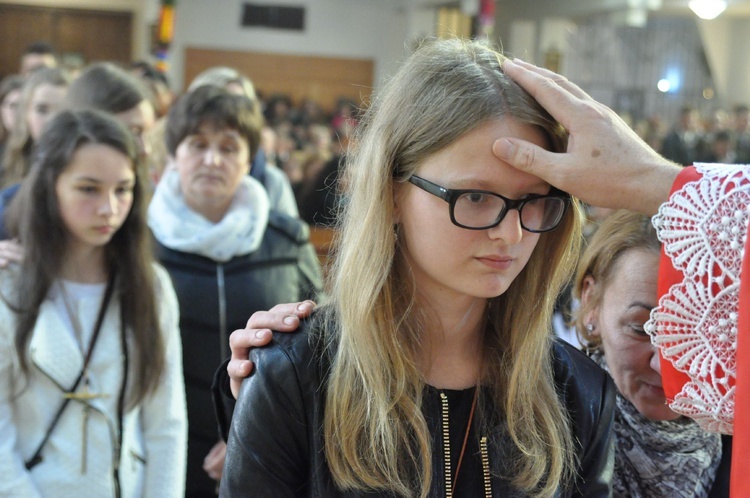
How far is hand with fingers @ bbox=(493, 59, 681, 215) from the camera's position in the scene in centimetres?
127

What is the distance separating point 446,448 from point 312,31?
50.8 feet

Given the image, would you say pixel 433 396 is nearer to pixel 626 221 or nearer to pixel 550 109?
pixel 550 109

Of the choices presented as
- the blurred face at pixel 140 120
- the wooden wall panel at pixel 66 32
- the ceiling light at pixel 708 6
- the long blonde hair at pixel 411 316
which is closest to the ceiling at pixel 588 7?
the ceiling light at pixel 708 6

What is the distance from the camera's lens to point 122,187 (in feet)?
8.29

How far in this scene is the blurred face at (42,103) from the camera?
12.6 feet

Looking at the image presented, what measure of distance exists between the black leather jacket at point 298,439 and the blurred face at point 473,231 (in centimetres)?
20

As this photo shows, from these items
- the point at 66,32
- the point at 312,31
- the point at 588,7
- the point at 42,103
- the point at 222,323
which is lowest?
the point at 222,323

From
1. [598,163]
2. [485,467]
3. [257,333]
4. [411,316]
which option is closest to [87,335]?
[257,333]

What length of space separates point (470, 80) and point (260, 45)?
50.0ft

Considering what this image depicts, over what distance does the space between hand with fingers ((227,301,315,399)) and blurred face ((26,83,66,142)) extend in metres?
2.71

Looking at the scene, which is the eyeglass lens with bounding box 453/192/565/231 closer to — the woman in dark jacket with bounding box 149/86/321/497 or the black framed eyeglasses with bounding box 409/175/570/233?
the black framed eyeglasses with bounding box 409/175/570/233

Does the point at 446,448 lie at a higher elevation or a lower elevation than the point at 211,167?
lower

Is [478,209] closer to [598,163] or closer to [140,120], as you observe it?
[598,163]

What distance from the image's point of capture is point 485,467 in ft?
4.54
